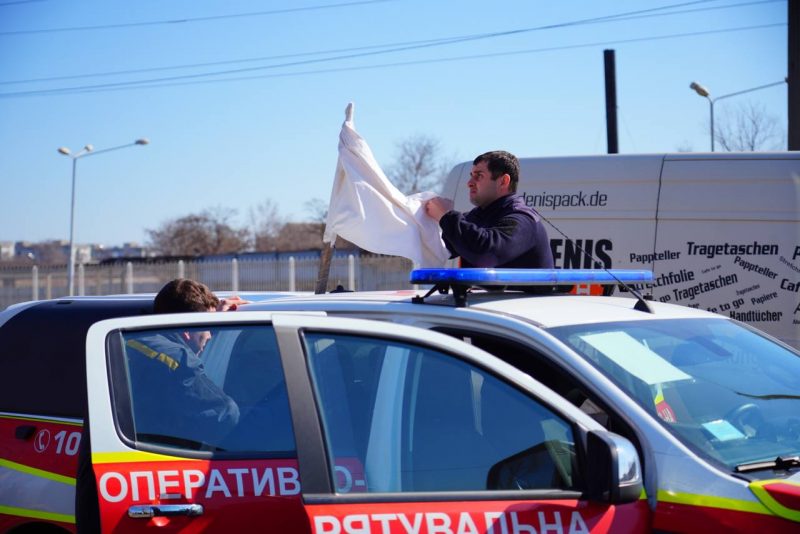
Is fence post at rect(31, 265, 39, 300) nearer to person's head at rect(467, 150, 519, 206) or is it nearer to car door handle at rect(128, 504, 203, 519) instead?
person's head at rect(467, 150, 519, 206)

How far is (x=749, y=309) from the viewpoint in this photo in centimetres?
746

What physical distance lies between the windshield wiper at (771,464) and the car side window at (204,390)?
139 centimetres

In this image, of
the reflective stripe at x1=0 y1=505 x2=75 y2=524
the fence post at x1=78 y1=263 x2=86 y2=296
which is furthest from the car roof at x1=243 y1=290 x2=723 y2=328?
the fence post at x1=78 y1=263 x2=86 y2=296

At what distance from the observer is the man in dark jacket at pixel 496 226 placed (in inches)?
167

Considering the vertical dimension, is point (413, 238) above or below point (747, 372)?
above

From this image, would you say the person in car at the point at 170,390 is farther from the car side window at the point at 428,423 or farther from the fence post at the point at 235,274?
the fence post at the point at 235,274

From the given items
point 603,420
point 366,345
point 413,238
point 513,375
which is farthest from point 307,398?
point 413,238

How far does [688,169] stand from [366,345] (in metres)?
5.31

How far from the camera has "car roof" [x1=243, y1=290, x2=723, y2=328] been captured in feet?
10.9

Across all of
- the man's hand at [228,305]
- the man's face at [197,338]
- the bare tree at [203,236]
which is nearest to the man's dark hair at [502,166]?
the man's hand at [228,305]

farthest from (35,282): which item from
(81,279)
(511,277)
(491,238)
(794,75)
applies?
(511,277)

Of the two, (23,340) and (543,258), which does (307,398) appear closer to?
(543,258)

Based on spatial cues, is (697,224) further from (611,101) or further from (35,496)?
(611,101)

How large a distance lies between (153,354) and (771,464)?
206 centimetres
